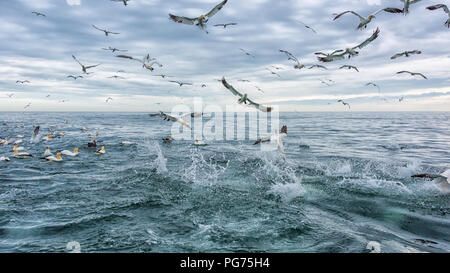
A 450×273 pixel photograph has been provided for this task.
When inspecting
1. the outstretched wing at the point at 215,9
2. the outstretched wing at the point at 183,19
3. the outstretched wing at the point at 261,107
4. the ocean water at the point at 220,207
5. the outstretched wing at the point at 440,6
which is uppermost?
the outstretched wing at the point at 440,6

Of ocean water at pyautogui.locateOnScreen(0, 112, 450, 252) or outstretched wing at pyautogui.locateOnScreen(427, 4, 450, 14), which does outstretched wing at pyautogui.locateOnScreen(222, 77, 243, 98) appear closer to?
ocean water at pyautogui.locateOnScreen(0, 112, 450, 252)

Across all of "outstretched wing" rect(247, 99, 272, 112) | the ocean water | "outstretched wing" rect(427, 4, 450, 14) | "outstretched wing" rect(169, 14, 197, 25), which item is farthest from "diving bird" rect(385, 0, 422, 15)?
the ocean water

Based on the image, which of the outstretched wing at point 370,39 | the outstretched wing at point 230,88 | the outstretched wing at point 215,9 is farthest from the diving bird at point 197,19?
the outstretched wing at point 370,39

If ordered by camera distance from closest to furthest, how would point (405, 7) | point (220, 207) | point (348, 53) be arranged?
1. point (405, 7)
2. point (348, 53)
3. point (220, 207)

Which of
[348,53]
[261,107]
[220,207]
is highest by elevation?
[348,53]

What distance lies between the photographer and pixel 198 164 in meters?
15.5

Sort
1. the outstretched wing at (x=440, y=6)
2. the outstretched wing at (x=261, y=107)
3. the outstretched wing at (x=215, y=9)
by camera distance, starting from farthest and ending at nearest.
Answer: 1. the outstretched wing at (x=440, y=6)
2. the outstretched wing at (x=215, y=9)
3. the outstretched wing at (x=261, y=107)

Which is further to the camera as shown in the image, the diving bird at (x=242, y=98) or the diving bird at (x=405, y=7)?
the diving bird at (x=405, y=7)

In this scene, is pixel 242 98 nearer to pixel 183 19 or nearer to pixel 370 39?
pixel 183 19

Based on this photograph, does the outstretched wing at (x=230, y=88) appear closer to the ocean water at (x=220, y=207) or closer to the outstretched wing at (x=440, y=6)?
the ocean water at (x=220, y=207)

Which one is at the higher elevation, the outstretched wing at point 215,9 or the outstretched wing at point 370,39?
the outstretched wing at point 215,9

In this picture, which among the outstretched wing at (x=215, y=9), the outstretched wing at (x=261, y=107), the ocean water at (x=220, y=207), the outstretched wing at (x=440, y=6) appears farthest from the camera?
the ocean water at (x=220, y=207)

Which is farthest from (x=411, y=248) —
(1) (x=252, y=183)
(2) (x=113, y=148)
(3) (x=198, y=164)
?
(2) (x=113, y=148)

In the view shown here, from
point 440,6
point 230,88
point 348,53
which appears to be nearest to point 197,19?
point 230,88
